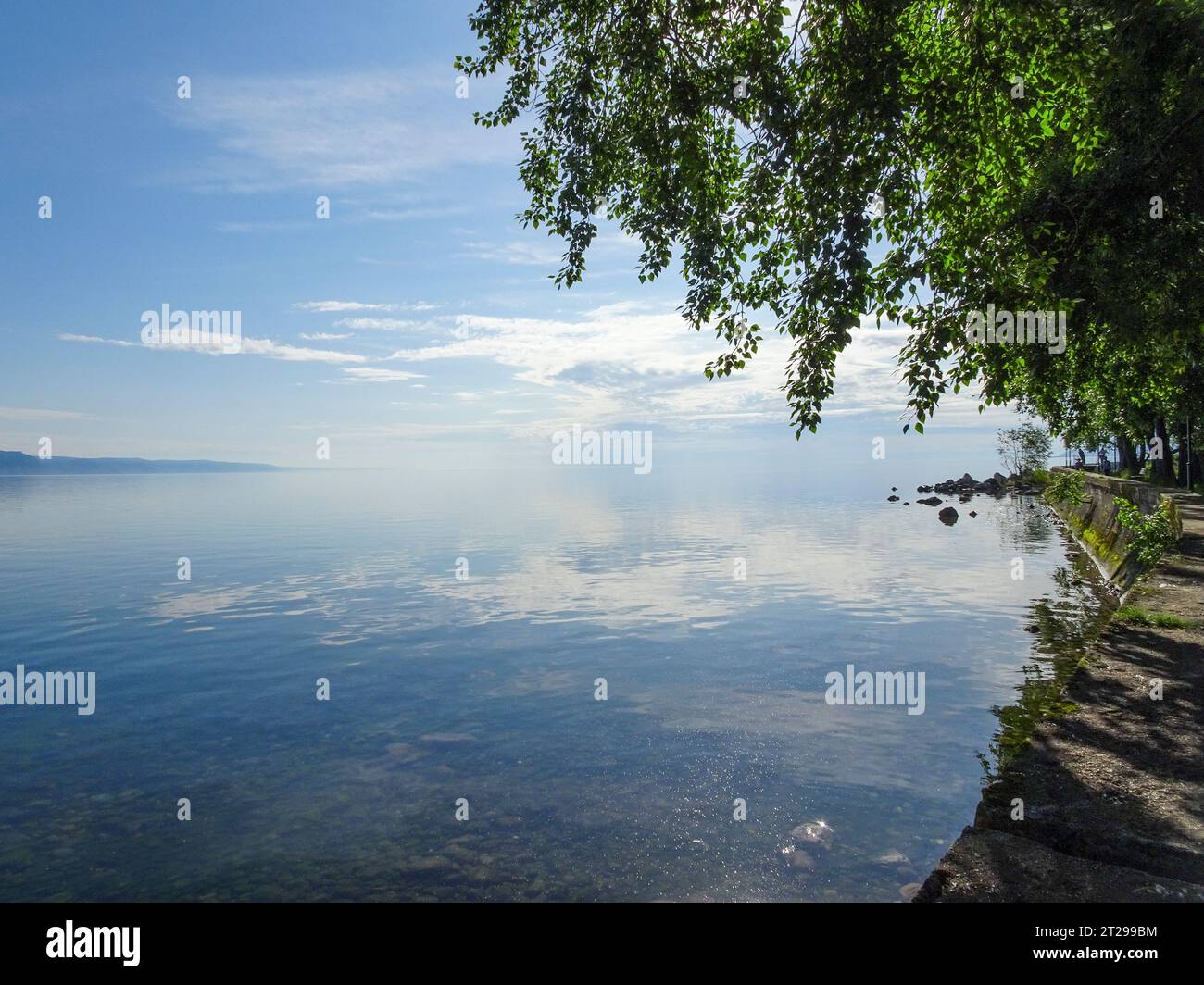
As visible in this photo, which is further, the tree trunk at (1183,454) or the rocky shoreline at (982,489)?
the rocky shoreline at (982,489)

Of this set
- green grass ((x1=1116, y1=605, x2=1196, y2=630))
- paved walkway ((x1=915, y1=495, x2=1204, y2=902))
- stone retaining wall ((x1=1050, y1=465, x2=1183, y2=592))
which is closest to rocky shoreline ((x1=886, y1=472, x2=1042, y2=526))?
stone retaining wall ((x1=1050, y1=465, x2=1183, y2=592))

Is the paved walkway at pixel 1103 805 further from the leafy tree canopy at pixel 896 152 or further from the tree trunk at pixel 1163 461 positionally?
the tree trunk at pixel 1163 461

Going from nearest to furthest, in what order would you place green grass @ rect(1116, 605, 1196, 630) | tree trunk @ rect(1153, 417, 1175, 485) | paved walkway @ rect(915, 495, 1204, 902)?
paved walkway @ rect(915, 495, 1204, 902) → green grass @ rect(1116, 605, 1196, 630) → tree trunk @ rect(1153, 417, 1175, 485)

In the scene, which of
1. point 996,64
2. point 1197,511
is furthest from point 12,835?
point 1197,511

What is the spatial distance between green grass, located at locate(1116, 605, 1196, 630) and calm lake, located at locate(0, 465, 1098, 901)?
107 inches

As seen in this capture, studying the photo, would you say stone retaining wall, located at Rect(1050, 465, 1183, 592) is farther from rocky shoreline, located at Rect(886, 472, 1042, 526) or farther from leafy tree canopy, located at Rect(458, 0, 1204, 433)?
rocky shoreline, located at Rect(886, 472, 1042, 526)

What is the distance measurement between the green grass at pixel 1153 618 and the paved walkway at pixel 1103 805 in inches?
111

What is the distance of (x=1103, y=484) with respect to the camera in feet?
152

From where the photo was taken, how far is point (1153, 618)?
55.9 ft

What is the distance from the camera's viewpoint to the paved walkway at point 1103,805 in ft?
22.7

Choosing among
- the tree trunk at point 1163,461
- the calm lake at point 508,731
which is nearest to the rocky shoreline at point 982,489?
the tree trunk at point 1163,461

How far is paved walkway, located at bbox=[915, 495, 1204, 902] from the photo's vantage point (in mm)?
6906

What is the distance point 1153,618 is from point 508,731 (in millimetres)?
14221

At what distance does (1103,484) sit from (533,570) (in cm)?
3369
